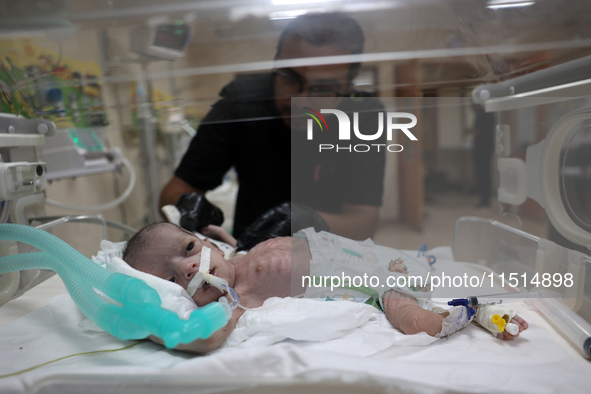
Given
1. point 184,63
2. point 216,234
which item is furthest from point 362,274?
point 184,63

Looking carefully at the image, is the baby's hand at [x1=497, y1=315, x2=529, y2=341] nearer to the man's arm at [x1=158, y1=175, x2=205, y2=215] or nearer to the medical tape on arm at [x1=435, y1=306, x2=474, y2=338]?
the medical tape on arm at [x1=435, y1=306, x2=474, y2=338]

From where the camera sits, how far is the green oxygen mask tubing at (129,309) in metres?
0.58

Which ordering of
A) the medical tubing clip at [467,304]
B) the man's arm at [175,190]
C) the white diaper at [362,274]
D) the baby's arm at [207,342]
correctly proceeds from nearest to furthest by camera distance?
the baby's arm at [207,342]
the medical tubing clip at [467,304]
the white diaper at [362,274]
the man's arm at [175,190]

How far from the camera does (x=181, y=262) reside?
878mm

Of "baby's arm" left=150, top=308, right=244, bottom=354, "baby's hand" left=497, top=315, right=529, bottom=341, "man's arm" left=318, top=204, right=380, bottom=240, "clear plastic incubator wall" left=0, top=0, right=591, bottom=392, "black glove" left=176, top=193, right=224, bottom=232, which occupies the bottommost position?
"baby's hand" left=497, top=315, right=529, bottom=341

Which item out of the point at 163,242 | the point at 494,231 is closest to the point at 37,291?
the point at 163,242

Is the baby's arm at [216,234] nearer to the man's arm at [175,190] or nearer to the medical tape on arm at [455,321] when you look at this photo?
the man's arm at [175,190]

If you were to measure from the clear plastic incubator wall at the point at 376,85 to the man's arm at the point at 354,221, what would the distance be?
9 cm

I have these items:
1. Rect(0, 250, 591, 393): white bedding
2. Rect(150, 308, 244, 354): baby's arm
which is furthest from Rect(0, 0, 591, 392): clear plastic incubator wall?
Rect(150, 308, 244, 354): baby's arm

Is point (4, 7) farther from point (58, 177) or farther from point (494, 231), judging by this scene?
point (494, 231)

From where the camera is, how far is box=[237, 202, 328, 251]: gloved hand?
1.18 m

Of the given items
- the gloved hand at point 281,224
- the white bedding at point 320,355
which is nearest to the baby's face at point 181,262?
the white bedding at point 320,355

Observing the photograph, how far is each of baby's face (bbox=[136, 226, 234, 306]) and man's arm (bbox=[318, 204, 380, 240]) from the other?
37 centimetres

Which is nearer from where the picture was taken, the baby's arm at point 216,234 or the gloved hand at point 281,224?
the gloved hand at point 281,224
